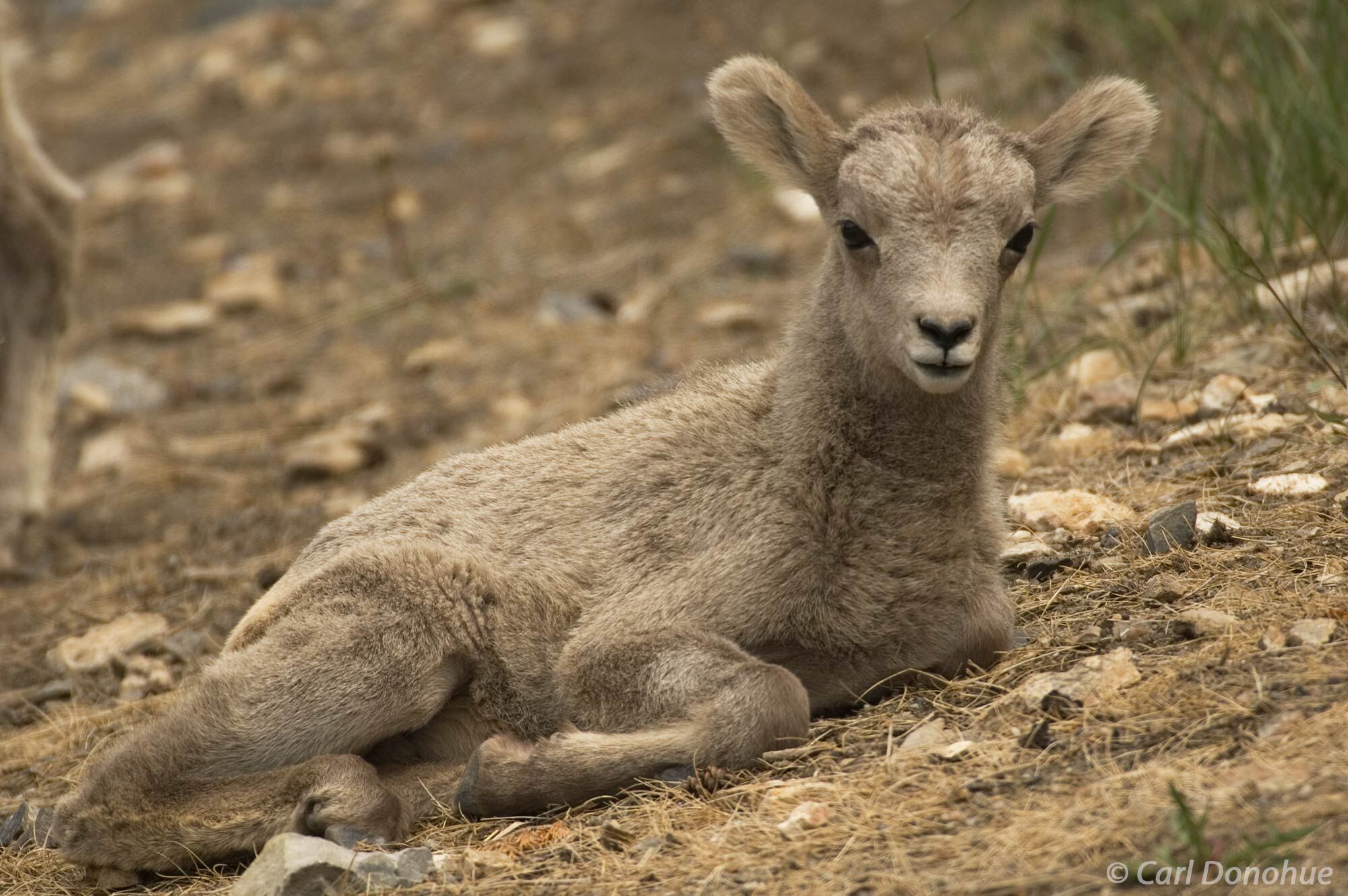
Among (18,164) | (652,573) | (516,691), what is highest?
(18,164)

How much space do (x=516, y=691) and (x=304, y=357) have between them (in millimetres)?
7668

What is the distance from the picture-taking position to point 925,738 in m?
5.42

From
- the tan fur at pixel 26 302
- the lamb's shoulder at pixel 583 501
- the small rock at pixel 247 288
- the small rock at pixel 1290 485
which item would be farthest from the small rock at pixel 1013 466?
the small rock at pixel 247 288

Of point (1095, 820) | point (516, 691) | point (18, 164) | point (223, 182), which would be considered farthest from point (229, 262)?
point (1095, 820)

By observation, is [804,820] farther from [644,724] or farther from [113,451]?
[113,451]

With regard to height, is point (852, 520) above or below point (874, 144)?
below

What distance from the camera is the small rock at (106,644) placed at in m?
8.08

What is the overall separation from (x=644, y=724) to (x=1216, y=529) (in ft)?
8.38

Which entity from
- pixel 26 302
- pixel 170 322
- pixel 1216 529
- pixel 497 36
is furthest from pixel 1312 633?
pixel 497 36

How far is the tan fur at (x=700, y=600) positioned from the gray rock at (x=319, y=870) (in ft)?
1.24

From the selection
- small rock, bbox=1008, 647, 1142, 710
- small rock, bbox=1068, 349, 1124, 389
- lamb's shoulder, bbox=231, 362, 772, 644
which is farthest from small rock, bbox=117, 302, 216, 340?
small rock, bbox=1008, 647, 1142, 710

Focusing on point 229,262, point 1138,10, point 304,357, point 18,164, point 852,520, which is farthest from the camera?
point 229,262

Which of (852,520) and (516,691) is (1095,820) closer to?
(852,520)

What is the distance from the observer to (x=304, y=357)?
13.2 meters
